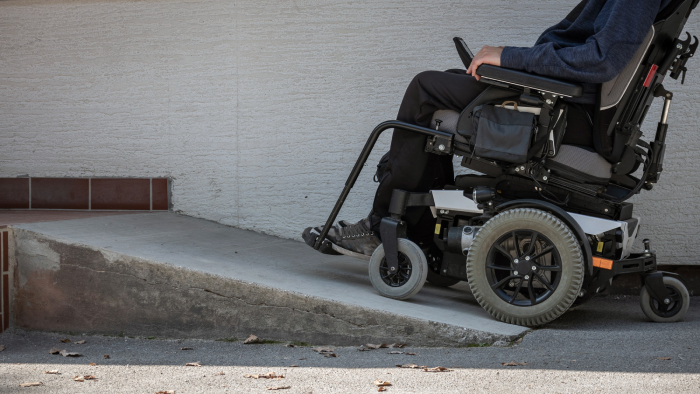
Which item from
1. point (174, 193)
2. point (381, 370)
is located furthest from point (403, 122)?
Result: point (174, 193)

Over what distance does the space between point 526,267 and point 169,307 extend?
153 centimetres

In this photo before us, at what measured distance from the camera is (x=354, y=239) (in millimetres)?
2854

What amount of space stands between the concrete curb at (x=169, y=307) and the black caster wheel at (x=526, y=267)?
0.60 ft

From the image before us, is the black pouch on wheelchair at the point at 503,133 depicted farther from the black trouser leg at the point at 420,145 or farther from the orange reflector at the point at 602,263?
the orange reflector at the point at 602,263

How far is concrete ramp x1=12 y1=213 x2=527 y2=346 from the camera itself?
2465mm

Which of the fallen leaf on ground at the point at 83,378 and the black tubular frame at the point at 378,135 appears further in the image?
the black tubular frame at the point at 378,135

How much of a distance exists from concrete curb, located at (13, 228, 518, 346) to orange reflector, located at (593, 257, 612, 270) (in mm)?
454

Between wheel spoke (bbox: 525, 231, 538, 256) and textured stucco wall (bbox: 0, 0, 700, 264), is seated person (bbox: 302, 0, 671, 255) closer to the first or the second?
wheel spoke (bbox: 525, 231, 538, 256)

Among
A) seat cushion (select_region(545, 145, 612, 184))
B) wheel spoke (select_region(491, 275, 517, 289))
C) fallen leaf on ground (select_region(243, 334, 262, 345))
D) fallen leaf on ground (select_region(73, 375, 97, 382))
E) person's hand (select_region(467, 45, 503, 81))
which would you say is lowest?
fallen leaf on ground (select_region(243, 334, 262, 345))

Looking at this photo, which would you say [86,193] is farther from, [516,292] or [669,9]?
[669,9]

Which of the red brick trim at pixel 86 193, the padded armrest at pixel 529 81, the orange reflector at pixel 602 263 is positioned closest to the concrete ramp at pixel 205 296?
the orange reflector at pixel 602 263

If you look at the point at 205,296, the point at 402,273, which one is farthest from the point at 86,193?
the point at 402,273

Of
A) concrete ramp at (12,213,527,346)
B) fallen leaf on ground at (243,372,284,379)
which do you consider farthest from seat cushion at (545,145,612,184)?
fallen leaf on ground at (243,372,284,379)

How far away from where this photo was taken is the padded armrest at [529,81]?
2334mm
